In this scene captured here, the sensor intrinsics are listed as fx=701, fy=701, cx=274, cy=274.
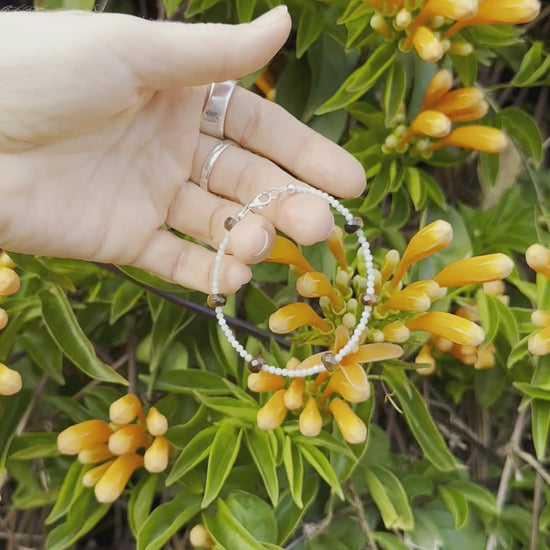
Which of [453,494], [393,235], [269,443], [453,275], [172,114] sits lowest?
[453,494]

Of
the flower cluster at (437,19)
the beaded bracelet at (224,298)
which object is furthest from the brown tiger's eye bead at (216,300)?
the flower cluster at (437,19)

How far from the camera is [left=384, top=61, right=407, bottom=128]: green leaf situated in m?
1.06

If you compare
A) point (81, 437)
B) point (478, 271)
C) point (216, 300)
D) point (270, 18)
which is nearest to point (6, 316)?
point (81, 437)

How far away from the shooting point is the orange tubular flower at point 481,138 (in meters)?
1.06

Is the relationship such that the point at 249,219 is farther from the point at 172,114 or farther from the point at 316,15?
the point at 316,15

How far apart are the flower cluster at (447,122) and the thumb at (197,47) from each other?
332mm

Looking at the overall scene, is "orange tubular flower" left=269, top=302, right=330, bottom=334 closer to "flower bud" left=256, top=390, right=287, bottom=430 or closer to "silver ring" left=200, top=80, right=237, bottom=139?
"flower bud" left=256, top=390, right=287, bottom=430

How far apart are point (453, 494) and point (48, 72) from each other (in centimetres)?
83

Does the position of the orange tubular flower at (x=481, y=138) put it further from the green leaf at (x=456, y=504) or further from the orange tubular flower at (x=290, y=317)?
the green leaf at (x=456, y=504)

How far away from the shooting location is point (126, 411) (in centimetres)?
96

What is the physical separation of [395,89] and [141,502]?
732 millimetres

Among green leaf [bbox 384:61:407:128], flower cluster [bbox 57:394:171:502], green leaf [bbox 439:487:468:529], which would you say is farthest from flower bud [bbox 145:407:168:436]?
green leaf [bbox 384:61:407:128]

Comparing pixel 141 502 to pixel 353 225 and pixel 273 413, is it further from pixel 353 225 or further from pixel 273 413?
pixel 353 225

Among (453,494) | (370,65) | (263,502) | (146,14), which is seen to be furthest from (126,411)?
(146,14)
